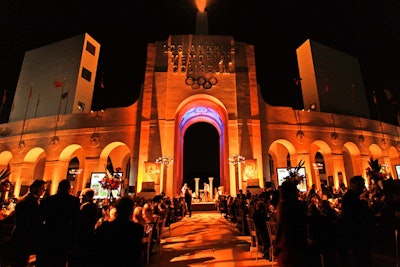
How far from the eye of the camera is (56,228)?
3.45m

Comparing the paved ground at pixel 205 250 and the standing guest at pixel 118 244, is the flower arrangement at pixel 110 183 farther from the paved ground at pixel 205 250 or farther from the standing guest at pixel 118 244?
the standing guest at pixel 118 244

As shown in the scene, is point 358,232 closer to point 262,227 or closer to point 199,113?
point 262,227

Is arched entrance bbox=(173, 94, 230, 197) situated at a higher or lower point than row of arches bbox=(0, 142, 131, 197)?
higher

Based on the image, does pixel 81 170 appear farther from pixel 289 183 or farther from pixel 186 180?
pixel 289 183

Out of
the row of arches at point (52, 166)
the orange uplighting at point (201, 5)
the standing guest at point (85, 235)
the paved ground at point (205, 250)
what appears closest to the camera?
the standing guest at point (85, 235)

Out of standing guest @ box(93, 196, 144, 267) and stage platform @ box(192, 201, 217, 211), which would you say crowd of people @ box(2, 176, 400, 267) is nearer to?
standing guest @ box(93, 196, 144, 267)

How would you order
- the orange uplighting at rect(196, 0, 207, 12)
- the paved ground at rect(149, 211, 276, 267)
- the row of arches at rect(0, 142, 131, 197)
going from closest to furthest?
the paved ground at rect(149, 211, 276, 267), the row of arches at rect(0, 142, 131, 197), the orange uplighting at rect(196, 0, 207, 12)

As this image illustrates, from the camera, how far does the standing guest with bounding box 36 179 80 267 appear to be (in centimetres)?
343

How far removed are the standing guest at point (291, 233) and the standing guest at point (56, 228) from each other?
10.1 feet

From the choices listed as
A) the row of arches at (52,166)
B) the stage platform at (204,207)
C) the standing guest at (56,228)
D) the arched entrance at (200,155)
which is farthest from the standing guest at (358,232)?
the arched entrance at (200,155)

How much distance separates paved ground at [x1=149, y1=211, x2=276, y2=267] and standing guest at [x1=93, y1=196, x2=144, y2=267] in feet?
12.2

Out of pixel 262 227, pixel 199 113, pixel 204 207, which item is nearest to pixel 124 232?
pixel 262 227

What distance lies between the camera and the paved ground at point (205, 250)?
17.9 ft

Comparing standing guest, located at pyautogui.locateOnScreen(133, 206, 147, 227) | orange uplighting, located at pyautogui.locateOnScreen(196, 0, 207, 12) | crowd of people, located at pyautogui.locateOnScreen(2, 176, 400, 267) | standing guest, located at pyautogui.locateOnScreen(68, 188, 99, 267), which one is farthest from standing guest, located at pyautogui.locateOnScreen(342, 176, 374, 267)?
orange uplighting, located at pyautogui.locateOnScreen(196, 0, 207, 12)
